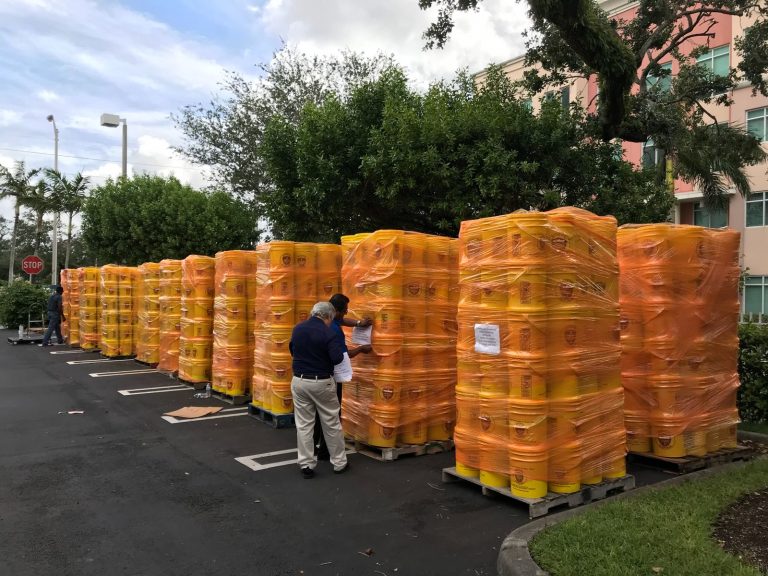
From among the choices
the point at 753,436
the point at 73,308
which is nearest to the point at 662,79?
the point at 753,436

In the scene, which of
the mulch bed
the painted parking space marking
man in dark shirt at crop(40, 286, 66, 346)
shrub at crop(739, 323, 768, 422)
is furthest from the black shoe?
man in dark shirt at crop(40, 286, 66, 346)

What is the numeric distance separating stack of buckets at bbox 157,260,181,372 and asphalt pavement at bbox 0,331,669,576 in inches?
154

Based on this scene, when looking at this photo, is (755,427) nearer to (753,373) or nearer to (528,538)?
(753,373)

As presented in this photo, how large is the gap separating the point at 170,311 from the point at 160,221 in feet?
32.8

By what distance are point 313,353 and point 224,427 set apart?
276cm

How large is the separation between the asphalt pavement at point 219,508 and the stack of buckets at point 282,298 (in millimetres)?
605

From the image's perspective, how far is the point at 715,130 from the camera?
1655cm

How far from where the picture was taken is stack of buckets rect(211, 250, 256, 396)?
945cm

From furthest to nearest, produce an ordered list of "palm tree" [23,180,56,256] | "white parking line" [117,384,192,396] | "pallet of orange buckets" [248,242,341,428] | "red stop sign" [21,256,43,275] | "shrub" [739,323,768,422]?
"palm tree" [23,180,56,256], "red stop sign" [21,256,43,275], "white parking line" [117,384,192,396], "pallet of orange buckets" [248,242,341,428], "shrub" [739,323,768,422]

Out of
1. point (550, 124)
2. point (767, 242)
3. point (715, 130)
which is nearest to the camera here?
point (550, 124)

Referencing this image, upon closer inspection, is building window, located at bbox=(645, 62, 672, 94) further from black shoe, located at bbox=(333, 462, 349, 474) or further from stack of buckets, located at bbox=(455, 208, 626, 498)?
black shoe, located at bbox=(333, 462, 349, 474)

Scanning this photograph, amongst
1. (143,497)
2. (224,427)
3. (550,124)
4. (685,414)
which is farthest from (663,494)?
(550,124)

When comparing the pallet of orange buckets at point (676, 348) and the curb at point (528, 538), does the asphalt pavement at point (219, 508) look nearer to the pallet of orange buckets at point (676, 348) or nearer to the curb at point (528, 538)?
the curb at point (528, 538)

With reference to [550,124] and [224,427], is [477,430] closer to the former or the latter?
[224,427]
